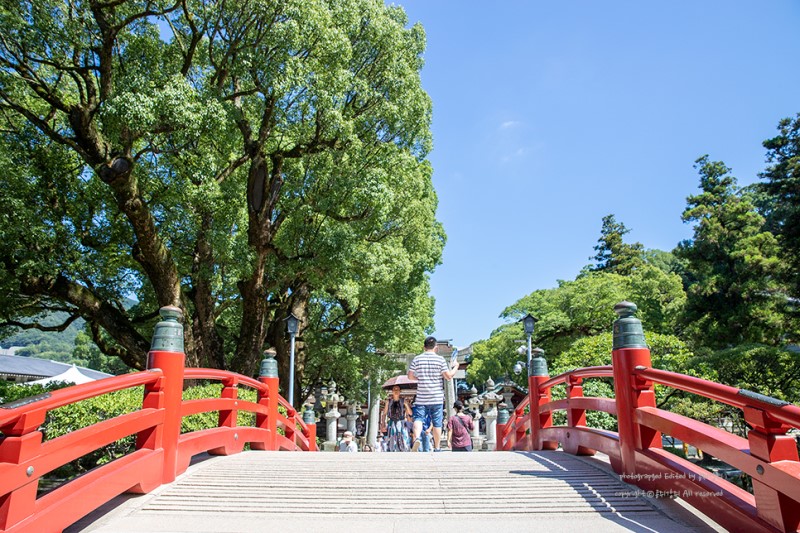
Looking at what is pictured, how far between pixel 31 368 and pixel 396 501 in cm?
3117

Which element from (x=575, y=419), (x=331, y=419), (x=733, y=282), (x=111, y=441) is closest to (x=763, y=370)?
(x=733, y=282)

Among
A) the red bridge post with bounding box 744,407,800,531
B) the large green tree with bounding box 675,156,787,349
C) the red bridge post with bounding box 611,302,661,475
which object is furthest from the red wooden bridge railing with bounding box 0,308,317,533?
the large green tree with bounding box 675,156,787,349

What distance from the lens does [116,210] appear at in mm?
11469

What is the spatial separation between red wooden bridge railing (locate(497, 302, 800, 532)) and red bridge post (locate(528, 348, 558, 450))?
38.7 inches

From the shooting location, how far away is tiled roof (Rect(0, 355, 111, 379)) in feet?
82.3

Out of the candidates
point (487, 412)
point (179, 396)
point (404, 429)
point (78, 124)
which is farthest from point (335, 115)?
point (487, 412)

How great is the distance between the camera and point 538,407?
6363mm

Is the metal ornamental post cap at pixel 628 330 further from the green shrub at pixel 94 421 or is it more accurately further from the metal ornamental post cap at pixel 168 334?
the green shrub at pixel 94 421

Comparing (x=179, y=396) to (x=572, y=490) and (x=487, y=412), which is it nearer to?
(x=572, y=490)

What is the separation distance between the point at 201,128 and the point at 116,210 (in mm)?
4220

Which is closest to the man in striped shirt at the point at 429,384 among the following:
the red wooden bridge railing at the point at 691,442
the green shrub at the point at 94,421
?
the red wooden bridge railing at the point at 691,442

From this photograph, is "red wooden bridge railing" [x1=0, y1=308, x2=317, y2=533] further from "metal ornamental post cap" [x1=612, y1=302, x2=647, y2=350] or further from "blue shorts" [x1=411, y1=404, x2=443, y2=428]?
"metal ornamental post cap" [x1=612, y1=302, x2=647, y2=350]

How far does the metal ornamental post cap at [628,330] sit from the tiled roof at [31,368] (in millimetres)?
25736

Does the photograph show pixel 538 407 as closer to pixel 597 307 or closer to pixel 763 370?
pixel 763 370
